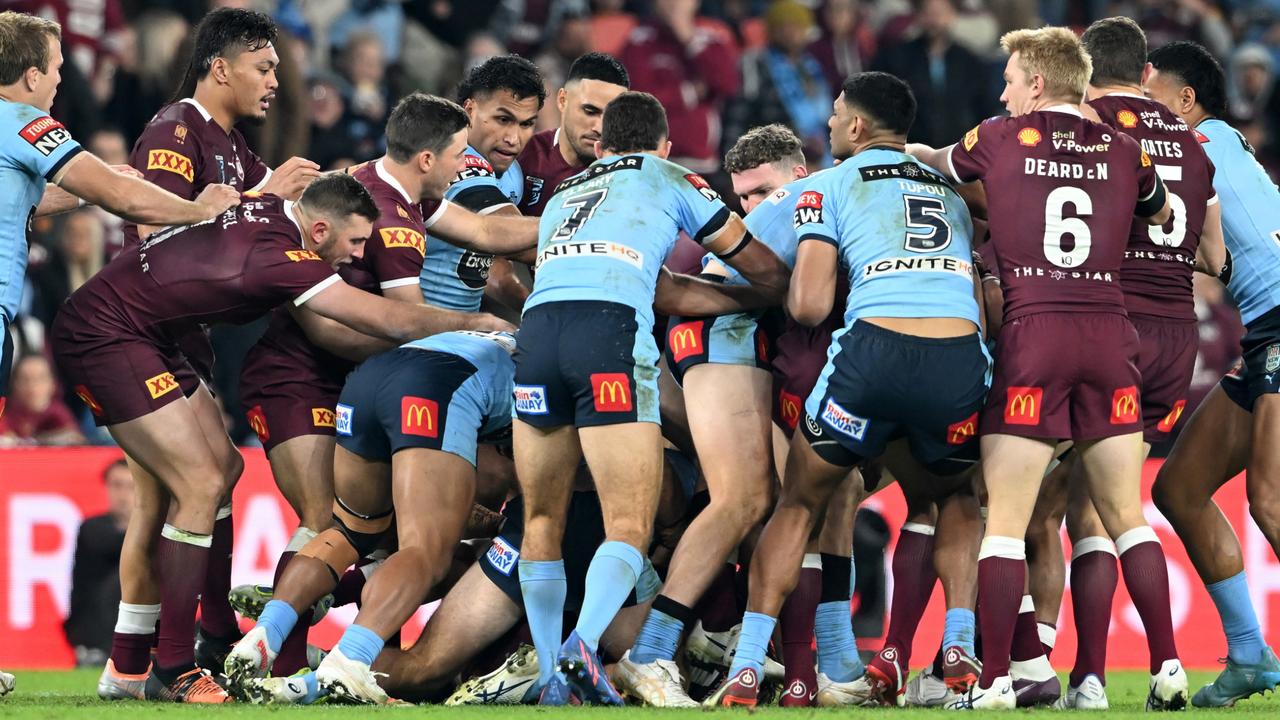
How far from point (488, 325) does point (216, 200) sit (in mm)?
1430

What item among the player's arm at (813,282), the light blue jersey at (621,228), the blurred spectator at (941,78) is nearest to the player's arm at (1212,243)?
the player's arm at (813,282)

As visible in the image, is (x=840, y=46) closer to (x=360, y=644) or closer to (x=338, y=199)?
(x=338, y=199)

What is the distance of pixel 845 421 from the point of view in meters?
7.30

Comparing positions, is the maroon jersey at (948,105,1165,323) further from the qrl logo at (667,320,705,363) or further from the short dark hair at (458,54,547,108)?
the short dark hair at (458,54,547,108)

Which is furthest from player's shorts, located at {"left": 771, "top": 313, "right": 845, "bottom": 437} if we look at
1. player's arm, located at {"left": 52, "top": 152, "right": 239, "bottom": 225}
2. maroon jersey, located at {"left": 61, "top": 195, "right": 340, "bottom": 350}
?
player's arm, located at {"left": 52, "top": 152, "right": 239, "bottom": 225}

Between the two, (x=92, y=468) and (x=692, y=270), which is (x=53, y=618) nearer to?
(x=92, y=468)

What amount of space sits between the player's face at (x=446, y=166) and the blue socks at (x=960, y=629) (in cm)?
328

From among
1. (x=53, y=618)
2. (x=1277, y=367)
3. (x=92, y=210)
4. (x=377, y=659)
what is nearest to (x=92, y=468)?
(x=53, y=618)

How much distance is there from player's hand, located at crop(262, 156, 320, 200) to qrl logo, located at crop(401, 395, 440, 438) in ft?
5.13

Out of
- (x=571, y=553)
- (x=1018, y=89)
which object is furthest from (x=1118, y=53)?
(x=571, y=553)

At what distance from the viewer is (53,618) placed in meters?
11.3

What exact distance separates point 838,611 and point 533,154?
3.61 meters

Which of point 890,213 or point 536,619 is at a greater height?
point 890,213

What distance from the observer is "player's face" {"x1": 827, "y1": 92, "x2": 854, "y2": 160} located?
7.96 metres
